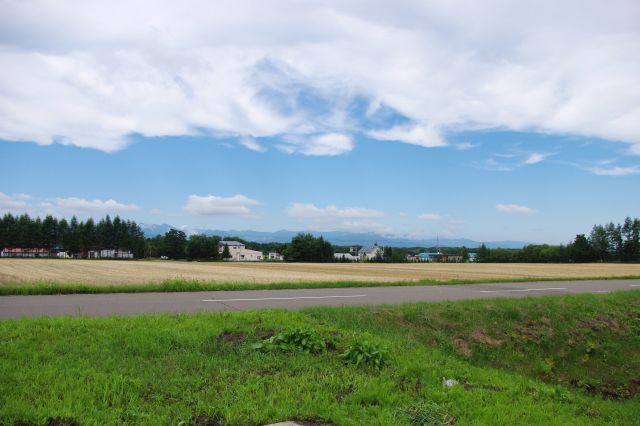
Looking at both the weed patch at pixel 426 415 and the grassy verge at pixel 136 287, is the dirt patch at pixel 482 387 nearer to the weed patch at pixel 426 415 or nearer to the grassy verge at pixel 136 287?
the weed patch at pixel 426 415

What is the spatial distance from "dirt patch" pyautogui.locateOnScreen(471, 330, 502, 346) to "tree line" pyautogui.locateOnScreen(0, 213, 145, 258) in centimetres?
14111

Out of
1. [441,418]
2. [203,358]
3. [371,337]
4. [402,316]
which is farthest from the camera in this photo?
[402,316]

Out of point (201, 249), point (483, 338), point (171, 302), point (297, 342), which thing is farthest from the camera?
point (201, 249)

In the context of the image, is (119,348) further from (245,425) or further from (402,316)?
(402,316)

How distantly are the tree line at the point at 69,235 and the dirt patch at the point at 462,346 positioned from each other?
141 meters

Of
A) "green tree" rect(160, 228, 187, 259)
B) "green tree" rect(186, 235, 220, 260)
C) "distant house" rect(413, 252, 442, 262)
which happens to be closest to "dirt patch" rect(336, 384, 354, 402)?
"green tree" rect(186, 235, 220, 260)

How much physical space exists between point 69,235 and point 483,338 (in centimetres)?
14547

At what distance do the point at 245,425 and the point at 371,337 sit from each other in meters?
4.21

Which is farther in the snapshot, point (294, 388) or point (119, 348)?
point (119, 348)

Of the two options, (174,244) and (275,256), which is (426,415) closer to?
(174,244)

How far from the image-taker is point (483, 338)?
1130 centimetres

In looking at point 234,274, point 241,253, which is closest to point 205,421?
point 234,274

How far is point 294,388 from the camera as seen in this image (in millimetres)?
5566

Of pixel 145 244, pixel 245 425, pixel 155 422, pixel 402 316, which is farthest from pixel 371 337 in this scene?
pixel 145 244
